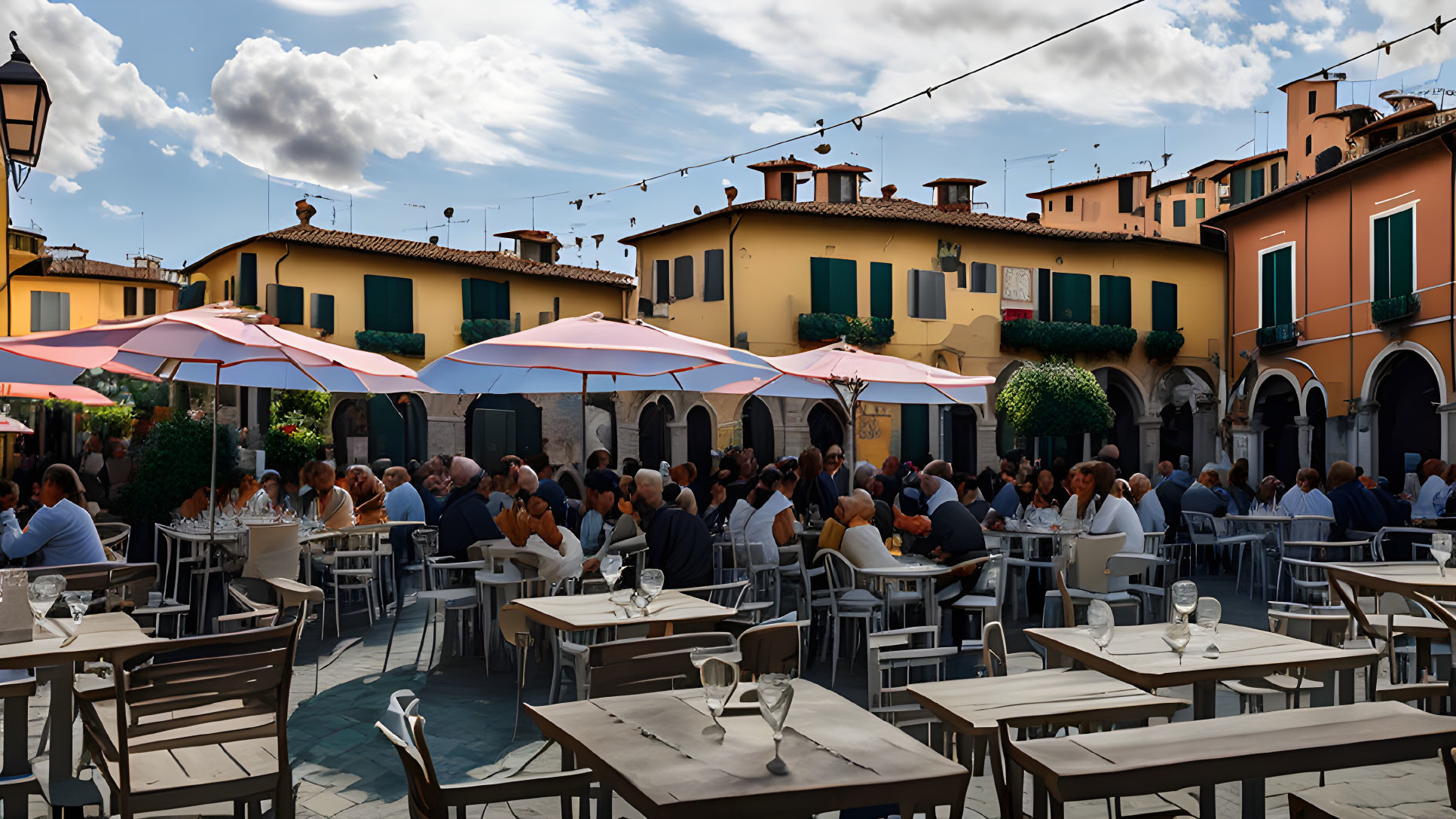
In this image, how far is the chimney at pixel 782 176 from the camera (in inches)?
1030

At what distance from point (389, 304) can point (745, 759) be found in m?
24.6

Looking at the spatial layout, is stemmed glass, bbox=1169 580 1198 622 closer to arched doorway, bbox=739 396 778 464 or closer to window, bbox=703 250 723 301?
arched doorway, bbox=739 396 778 464

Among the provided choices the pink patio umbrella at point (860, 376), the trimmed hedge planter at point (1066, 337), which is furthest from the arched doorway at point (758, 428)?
the pink patio umbrella at point (860, 376)

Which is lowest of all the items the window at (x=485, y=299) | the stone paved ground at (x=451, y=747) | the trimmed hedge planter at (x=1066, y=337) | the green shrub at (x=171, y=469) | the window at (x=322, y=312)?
the stone paved ground at (x=451, y=747)

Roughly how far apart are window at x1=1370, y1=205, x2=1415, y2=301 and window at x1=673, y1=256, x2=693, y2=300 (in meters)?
13.1

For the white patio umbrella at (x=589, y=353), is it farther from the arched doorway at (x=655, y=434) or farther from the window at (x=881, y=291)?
the arched doorway at (x=655, y=434)

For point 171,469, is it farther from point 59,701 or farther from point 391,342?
point 391,342

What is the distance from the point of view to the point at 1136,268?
26906 millimetres

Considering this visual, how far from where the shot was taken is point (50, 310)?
32.3 metres

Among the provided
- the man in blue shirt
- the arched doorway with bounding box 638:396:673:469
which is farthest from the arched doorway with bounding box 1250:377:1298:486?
the man in blue shirt

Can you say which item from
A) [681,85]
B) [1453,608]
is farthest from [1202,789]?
[681,85]

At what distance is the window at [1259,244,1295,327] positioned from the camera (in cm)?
2170

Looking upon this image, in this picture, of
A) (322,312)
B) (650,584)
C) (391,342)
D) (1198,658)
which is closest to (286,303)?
(322,312)

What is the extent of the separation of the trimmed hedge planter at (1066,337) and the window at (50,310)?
1024 inches
